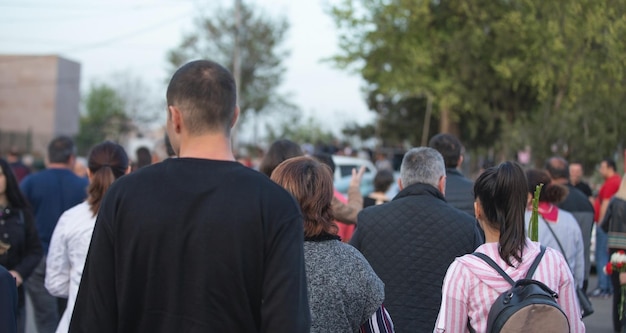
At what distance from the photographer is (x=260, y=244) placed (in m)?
2.39

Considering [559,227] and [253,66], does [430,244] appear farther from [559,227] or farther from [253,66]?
[253,66]

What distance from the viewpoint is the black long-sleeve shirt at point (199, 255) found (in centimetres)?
238

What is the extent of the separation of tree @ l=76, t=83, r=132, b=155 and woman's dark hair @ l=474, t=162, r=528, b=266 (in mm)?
54889

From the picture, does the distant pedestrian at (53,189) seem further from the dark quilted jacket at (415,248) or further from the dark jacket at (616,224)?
the dark jacket at (616,224)

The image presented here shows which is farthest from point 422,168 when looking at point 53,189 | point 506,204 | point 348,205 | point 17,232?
point 53,189

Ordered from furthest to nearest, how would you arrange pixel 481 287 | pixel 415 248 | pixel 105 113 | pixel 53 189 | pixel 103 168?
pixel 105 113 < pixel 53 189 < pixel 103 168 < pixel 415 248 < pixel 481 287

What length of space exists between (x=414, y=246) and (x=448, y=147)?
74.8 inches

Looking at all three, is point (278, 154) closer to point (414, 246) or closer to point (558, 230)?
point (414, 246)

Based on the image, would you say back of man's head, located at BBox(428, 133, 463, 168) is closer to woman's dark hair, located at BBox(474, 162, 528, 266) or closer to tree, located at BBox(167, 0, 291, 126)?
woman's dark hair, located at BBox(474, 162, 528, 266)

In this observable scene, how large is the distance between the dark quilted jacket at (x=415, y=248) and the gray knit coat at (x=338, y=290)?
1119mm

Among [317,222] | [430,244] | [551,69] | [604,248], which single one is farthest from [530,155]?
[317,222]

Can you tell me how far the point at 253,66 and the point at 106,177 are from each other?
42760mm

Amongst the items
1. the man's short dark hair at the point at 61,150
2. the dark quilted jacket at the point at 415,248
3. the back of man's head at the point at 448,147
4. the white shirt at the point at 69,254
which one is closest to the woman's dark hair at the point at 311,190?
the dark quilted jacket at the point at 415,248

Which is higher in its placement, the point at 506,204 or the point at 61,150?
the point at 506,204
